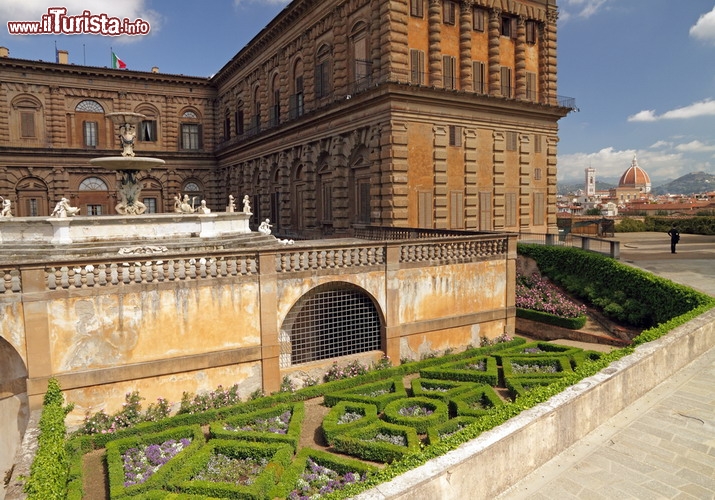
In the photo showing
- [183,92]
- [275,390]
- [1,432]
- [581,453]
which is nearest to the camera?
[581,453]

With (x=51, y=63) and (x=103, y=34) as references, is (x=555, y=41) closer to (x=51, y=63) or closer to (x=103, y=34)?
(x=103, y=34)

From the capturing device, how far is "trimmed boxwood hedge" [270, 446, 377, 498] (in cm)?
839

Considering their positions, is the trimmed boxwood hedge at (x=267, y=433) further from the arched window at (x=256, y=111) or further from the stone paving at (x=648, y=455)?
the arched window at (x=256, y=111)

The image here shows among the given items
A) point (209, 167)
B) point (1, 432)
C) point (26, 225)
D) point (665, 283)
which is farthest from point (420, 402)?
point (209, 167)

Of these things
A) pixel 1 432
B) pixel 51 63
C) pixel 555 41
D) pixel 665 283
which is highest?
pixel 51 63

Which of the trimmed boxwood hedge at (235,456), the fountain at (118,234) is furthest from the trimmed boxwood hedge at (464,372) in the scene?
the fountain at (118,234)

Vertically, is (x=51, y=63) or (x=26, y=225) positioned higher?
(x=51, y=63)

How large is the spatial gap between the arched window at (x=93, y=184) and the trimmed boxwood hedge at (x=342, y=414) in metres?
42.6

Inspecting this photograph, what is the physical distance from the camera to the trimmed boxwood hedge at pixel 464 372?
43.3 feet

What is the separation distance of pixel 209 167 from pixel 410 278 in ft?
133

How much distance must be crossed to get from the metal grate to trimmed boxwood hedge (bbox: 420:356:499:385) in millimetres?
2103

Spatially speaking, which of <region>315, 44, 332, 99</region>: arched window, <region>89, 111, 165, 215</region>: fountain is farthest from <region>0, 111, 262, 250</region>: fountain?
<region>315, 44, 332, 99</region>: arched window

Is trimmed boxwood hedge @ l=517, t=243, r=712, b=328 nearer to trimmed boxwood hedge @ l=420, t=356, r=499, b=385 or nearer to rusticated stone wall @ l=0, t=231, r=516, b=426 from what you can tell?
trimmed boxwood hedge @ l=420, t=356, r=499, b=385

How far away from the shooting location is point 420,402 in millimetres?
11742
